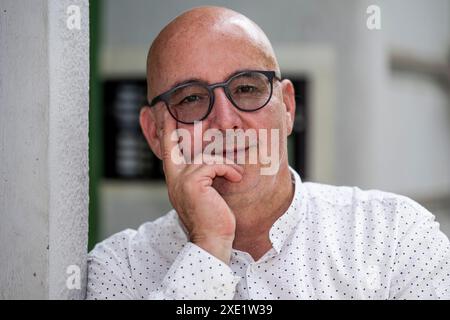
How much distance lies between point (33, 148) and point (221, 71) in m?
0.58

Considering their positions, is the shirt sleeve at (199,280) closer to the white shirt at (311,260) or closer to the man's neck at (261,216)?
the white shirt at (311,260)

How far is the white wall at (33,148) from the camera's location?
5.48 feet

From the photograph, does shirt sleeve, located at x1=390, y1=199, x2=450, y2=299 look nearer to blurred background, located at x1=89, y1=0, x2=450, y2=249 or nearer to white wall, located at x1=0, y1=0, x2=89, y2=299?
white wall, located at x1=0, y1=0, x2=89, y2=299

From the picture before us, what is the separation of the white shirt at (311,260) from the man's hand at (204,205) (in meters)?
0.04

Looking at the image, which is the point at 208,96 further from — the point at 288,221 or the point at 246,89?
the point at 288,221

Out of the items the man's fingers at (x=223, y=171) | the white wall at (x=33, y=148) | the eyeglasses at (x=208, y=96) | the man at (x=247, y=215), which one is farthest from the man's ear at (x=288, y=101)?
the white wall at (x=33, y=148)

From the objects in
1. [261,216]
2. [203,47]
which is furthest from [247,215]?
[203,47]

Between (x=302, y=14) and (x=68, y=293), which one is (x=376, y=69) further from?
(x=68, y=293)

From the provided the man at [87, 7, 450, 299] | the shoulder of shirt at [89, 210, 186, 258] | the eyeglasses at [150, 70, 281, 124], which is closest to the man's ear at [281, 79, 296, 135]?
the man at [87, 7, 450, 299]

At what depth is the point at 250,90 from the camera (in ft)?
6.46

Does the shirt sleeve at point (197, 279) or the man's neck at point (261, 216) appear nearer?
the shirt sleeve at point (197, 279)

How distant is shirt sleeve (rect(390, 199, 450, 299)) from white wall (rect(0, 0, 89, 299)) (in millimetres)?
913
